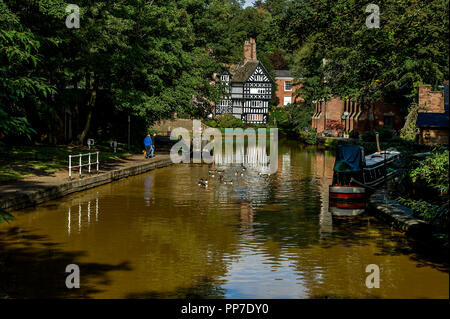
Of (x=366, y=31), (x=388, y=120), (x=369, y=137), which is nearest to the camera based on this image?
(x=366, y=31)

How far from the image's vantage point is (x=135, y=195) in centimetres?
2591

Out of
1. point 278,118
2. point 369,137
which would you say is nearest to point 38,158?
point 369,137

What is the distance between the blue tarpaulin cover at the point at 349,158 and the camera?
2248cm

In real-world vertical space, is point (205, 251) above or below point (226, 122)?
below

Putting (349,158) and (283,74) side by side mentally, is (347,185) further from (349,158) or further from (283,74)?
(283,74)

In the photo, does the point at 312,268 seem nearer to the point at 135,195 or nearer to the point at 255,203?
the point at 255,203

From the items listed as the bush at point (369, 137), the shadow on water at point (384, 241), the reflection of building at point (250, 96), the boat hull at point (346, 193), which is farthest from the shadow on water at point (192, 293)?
the reflection of building at point (250, 96)

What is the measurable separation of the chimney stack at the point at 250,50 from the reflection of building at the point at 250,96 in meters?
1.00

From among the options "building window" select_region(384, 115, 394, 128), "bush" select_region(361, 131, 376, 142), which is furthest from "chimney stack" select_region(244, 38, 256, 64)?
"bush" select_region(361, 131, 376, 142)

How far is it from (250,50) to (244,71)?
191 inches

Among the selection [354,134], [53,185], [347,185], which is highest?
[354,134]

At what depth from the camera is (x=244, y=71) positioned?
124 metres
